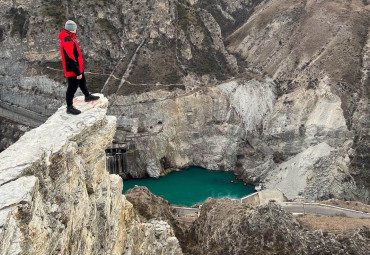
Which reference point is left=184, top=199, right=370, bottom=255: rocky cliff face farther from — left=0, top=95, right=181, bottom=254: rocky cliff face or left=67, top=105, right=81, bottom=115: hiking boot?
left=67, top=105, right=81, bottom=115: hiking boot

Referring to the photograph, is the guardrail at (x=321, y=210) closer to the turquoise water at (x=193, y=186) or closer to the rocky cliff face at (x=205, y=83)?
the rocky cliff face at (x=205, y=83)

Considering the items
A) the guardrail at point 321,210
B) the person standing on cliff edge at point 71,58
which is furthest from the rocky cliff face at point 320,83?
the person standing on cliff edge at point 71,58

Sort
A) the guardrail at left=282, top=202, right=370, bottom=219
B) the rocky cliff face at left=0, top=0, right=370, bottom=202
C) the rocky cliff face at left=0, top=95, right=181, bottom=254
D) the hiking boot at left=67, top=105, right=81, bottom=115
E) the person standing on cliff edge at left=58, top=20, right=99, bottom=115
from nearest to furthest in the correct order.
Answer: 1. the rocky cliff face at left=0, top=95, right=181, bottom=254
2. the person standing on cliff edge at left=58, top=20, right=99, bottom=115
3. the hiking boot at left=67, top=105, right=81, bottom=115
4. the guardrail at left=282, top=202, right=370, bottom=219
5. the rocky cliff face at left=0, top=0, right=370, bottom=202

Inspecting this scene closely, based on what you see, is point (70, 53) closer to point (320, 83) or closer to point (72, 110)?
point (72, 110)

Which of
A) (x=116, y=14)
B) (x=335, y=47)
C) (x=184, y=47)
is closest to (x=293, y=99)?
(x=335, y=47)

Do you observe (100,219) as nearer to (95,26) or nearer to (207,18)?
(95,26)

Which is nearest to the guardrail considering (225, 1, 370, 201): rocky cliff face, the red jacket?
(225, 1, 370, 201): rocky cliff face

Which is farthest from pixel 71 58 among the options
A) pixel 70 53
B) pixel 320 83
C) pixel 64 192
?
pixel 320 83
